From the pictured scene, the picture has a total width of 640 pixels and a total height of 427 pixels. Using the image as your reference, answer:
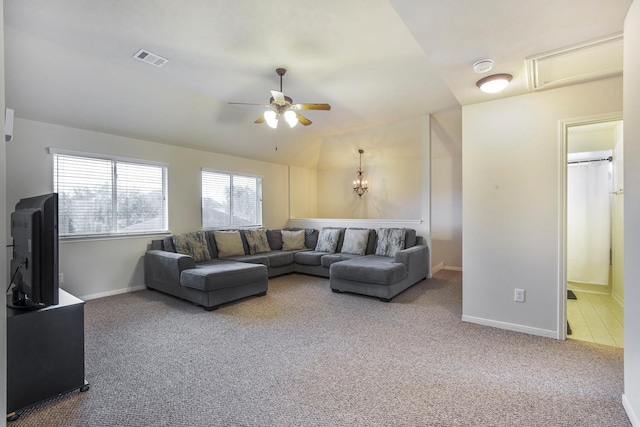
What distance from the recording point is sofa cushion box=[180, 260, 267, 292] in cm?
371

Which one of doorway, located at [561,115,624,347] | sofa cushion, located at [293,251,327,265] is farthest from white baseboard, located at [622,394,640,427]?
sofa cushion, located at [293,251,327,265]

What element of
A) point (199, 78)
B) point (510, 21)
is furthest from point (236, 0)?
point (510, 21)

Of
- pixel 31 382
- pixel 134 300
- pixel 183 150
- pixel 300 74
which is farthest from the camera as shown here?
pixel 183 150

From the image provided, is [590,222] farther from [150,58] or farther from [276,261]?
[150,58]

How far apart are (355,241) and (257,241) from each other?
1.85 m

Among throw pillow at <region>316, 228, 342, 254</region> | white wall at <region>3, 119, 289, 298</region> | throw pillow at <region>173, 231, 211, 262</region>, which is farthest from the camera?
throw pillow at <region>316, 228, 342, 254</region>

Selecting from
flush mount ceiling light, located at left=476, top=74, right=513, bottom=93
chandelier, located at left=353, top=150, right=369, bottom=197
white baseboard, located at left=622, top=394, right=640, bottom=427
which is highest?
flush mount ceiling light, located at left=476, top=74, right=513, bottom=93

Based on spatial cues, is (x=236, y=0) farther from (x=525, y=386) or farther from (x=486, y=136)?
(x=525, y=386)

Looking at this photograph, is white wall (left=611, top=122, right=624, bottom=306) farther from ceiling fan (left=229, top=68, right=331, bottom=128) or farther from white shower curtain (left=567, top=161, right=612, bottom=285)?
ceiling fan (left=229, top=68, right=331, bottom=128)

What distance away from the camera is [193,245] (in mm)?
4848

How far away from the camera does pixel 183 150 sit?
5293 millimetres

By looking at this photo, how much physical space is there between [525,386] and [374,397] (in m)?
1.05

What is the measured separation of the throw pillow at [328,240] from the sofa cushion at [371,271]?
129 cm

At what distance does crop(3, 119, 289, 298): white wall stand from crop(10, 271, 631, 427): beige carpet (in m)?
0.86
